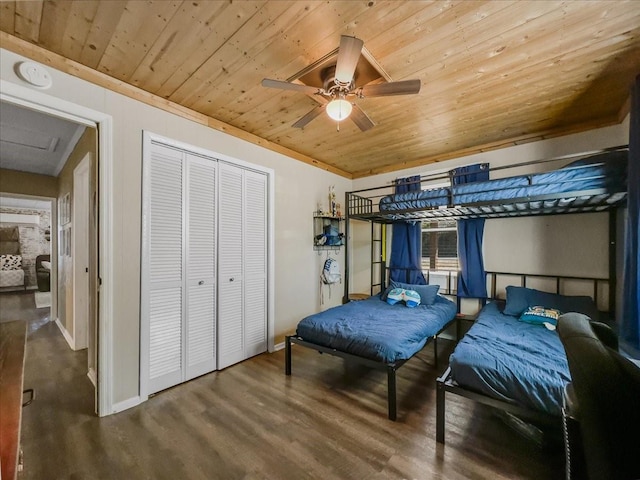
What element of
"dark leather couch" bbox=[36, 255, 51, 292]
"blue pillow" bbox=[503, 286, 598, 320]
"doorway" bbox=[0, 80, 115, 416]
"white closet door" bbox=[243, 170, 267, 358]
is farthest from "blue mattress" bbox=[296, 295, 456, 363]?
"dark leather couch" bbox=[36, 255, 51, 292]

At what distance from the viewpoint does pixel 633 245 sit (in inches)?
77.2

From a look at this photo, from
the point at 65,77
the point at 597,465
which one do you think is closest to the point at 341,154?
the point at 65,77

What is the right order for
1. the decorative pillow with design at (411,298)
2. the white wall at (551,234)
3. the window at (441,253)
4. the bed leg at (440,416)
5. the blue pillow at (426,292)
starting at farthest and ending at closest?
the window at (441,253) → the blue pillow at (426,292) → the decorative pillow with design at (411,298) → the white wall at (551,234) → the bed leg at (440,416)

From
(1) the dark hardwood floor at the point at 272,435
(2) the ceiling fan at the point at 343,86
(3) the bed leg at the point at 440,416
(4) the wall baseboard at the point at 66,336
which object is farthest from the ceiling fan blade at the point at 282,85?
(4) the wall baseboard at the point at 66,336

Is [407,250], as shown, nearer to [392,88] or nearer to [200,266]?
[392,88]

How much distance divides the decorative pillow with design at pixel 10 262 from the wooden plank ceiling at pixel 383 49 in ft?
31.4

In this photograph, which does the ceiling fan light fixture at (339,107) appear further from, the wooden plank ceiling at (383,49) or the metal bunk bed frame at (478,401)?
the metal bunk bed frame at (478,401)

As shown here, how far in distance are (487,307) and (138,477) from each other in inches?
142

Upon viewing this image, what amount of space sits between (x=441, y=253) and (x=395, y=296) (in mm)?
1083

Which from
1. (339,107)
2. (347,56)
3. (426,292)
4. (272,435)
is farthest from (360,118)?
(272,435)

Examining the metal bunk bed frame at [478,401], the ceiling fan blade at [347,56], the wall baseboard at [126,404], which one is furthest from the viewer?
the wall baseboard at [126,404]

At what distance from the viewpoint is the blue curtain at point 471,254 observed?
3.60m

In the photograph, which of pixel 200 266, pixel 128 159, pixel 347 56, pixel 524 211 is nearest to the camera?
pixel 347 56

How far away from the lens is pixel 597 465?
0.80m
